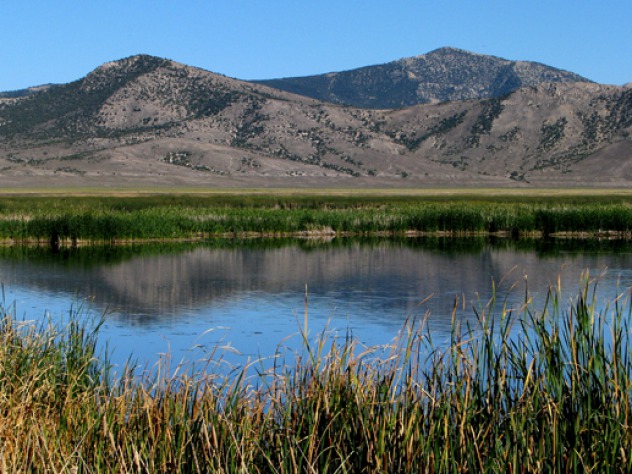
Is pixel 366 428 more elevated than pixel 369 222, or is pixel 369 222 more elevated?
pixel 366 428

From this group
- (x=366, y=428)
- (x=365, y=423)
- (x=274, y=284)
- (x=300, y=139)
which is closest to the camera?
(x=366, y=428)

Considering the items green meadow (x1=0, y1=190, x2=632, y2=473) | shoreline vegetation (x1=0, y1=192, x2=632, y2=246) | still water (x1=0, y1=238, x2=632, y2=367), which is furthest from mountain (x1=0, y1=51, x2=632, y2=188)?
green meadow (x1=0, y1=190, x2=632, y2=473)

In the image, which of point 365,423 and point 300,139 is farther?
point 300,139

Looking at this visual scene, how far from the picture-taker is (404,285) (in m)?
32.7

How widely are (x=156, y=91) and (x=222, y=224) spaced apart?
478 feet

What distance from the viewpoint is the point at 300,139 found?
17238cm

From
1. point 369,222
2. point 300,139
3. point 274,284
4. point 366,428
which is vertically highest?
point 300,139

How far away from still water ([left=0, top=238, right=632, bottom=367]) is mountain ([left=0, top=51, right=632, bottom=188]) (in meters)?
91.7

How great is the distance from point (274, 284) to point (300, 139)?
140424 mm

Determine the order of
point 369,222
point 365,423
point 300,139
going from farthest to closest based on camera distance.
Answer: point 300,139 → point 369,222 → point 365,423

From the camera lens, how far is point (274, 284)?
33125 mm

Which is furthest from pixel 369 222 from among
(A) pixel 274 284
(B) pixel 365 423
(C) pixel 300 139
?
(C) pixel 300 139

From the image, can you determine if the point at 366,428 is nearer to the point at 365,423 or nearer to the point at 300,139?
the point at 365,423

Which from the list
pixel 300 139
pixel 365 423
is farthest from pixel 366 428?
pixel 300 139
